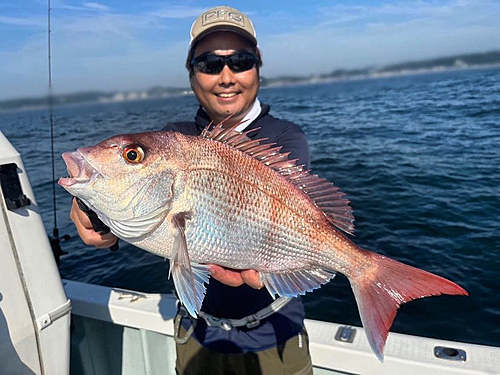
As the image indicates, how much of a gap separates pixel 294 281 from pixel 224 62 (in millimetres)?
1336

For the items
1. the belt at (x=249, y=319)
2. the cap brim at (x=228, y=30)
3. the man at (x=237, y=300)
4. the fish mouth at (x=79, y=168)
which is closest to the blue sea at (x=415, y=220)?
the man at (x=237, y=300)

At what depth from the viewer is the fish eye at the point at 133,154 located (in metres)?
1.69

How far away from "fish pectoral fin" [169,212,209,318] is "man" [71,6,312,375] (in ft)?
1.70

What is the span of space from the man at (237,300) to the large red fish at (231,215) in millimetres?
361

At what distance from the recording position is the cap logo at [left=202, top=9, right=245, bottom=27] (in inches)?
90.5

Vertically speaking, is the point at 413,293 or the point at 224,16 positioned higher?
the point at 224,16

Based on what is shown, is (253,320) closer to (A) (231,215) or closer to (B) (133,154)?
(A) (231,215)

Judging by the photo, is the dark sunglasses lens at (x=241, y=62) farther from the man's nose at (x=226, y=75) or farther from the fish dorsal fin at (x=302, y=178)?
the fish dorsal fin at (x=302, y=178)

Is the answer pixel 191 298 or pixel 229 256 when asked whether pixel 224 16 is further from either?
pixel 191 298

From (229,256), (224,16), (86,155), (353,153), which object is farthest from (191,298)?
(353,153)

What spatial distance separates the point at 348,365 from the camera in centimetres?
250

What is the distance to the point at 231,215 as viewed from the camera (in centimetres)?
174

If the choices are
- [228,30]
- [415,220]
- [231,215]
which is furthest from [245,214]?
[415,220]

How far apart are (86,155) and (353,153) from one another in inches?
528
